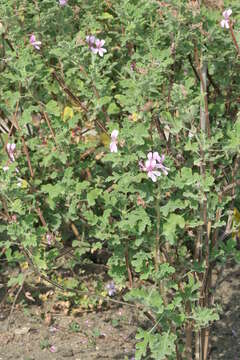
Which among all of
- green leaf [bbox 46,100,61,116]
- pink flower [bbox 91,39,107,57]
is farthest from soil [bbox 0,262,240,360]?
pink flower [bbox 91,39,107,57]

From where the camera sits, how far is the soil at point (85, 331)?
3793 mm

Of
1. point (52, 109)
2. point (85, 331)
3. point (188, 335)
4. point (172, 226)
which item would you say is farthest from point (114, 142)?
point (85, 331)

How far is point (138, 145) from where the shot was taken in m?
2.77

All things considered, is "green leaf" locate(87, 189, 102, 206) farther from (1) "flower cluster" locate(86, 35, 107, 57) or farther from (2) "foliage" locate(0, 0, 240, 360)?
(1) "flower cluster" locate(86, 35, 107, 57)

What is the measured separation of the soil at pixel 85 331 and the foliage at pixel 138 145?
24 centimetres

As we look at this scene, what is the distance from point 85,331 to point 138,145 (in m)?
1.60

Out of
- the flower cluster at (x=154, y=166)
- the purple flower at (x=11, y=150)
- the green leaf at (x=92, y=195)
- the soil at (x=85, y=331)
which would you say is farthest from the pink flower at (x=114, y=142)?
the soil at (x=85, y=331)

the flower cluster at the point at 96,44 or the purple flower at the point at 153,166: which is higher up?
the flower cluster at the point at 96,44

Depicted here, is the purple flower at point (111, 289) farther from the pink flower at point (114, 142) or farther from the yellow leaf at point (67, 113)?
the pink flower at point (114, 142)

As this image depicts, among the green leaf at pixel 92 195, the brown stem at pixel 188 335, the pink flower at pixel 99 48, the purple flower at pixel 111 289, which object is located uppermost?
the pink flower at pixel 99 48

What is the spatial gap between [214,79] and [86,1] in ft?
2.54

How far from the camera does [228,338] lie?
3.85 m

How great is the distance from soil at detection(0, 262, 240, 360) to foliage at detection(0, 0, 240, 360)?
24 centimetres

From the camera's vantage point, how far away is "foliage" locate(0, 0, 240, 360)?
9.11 ft
